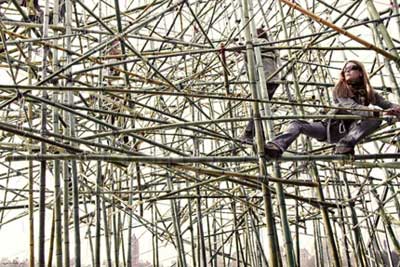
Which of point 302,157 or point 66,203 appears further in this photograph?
point 66,203

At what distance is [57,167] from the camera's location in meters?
3.24

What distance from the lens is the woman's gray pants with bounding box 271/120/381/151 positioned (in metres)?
2.96

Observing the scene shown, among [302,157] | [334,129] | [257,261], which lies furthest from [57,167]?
[257,261]

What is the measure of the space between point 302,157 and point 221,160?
1.76ft

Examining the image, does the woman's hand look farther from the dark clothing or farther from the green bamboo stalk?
the green bamboo stalk

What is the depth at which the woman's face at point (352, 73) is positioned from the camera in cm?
320

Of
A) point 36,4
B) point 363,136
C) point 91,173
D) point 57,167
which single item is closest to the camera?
point 363,136

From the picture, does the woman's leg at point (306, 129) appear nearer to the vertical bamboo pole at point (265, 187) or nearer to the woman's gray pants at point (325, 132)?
the woman's gray pants at point (325, 132)

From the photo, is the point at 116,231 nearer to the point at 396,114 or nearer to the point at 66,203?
the point at 66,203

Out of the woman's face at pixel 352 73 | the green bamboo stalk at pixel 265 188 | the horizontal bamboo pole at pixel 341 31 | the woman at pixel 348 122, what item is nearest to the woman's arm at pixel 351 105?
the woman at pixel 348 122

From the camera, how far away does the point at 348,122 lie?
3.29 metres

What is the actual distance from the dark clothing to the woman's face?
14cm

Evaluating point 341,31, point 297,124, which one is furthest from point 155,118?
point 341,31

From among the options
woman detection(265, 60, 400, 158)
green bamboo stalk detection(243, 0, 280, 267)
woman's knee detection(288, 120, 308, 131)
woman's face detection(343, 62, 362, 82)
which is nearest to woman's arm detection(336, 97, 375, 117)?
woman detection(265, 60, 400, 158)
